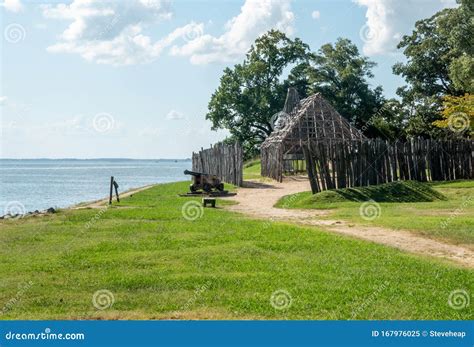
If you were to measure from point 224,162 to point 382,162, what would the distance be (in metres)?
10.0

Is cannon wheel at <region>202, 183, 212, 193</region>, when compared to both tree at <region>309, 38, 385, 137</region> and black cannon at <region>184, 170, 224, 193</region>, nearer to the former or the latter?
black cannon at <region>184, 170, 224, 193</region>

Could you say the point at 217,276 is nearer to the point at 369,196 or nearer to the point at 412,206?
the point at 412,206

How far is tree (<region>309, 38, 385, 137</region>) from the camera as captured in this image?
168 feet

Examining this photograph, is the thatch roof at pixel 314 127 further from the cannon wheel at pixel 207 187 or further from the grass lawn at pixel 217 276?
the grass lawn at pixel 217 276

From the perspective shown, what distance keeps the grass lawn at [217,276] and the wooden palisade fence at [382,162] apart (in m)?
8.03

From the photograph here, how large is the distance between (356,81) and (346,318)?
45.8 m

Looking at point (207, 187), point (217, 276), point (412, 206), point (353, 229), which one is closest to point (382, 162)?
point (412, 206)

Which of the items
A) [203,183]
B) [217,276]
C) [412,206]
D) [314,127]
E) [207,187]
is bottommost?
[217,276]

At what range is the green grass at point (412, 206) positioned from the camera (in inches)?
546

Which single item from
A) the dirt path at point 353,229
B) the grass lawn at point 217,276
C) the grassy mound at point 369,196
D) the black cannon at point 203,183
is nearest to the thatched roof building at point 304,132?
the black cannon at point 203,183

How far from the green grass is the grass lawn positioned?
227 centimetres

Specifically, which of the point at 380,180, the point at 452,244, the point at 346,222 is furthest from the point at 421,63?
the point at 452,244

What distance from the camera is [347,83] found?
51750mm

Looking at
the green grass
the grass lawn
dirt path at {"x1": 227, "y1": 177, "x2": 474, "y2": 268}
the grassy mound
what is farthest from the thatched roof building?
the grass lawn
